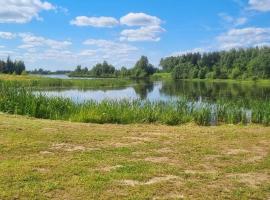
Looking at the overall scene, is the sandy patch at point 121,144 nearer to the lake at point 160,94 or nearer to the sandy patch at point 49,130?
the sandy patch at point 49,130

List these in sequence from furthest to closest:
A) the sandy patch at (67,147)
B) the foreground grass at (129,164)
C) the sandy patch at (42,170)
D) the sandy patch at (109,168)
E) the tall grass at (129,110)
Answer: the tall grass at (129,110)
the sandy patch at (67,147)
the sandy patch at (109,168)
the sandy patch at (42,170)
the foreground grass at (129,164)

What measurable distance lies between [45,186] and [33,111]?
33.3 feet

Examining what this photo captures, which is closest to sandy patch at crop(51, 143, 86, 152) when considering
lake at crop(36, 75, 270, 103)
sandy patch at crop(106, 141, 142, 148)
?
sandy patch at crop(106, 141, 142, 148)

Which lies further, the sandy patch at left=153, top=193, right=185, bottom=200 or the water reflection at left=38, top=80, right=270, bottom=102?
the water reflection at left=38, top=80, right=270, bottom=102

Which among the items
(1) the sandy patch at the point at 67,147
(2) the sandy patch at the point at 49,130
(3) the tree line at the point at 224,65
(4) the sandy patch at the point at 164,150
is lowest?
(4) the sandy patch at the point at 164,150

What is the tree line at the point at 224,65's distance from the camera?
310 feet

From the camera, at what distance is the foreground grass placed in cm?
535

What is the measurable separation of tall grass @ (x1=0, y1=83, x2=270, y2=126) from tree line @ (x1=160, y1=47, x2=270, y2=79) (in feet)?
259

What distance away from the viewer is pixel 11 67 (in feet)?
326

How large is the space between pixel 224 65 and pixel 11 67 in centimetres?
5712

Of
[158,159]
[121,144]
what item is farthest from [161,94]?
[158,159]

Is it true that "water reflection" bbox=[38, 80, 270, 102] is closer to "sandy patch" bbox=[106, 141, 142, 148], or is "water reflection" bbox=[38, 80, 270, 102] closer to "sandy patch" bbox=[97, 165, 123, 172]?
"sandy patch" bbox=[106, 141, 142, 148]

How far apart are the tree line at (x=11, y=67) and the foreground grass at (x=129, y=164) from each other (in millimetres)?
84724

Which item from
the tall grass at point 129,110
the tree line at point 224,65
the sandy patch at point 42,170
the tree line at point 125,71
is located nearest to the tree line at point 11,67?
the tree line at point 125,71
